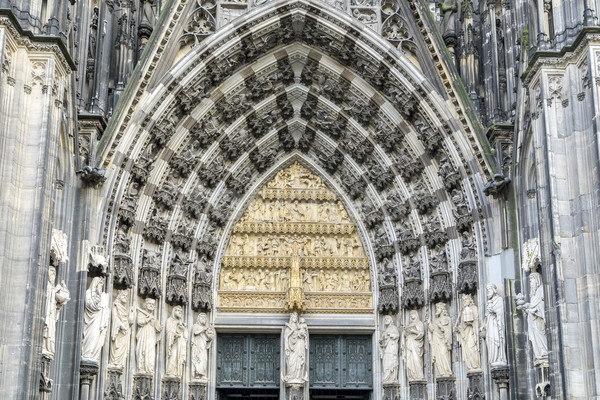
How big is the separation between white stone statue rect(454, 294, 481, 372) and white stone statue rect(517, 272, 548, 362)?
5.29 ft

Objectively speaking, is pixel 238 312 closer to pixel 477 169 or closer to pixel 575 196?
pixel 477 169

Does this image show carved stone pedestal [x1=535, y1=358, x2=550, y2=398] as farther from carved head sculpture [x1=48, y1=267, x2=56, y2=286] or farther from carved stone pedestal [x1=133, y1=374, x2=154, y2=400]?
carved head sculpture [x1=48, y1=267, x2=56, y2=286]

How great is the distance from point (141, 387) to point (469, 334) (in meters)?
4.98

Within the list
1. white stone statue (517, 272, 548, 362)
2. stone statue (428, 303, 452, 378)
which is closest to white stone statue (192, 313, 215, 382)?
stone statue (428, 303, 452, 378)

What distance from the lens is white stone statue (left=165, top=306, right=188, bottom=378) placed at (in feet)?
46.0

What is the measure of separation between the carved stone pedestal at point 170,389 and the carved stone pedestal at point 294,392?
5.94 ft

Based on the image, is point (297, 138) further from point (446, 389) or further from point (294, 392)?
point (446, 389)

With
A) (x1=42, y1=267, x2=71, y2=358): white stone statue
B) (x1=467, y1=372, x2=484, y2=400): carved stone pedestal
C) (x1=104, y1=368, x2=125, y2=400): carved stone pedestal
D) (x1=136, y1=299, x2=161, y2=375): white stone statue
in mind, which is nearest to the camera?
(x1=42, y1=267, x2=71, y2=358): white stone statue

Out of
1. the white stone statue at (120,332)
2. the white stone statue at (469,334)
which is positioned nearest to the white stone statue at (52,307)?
the white stone statue at (120,332)

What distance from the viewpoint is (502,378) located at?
12484 mm

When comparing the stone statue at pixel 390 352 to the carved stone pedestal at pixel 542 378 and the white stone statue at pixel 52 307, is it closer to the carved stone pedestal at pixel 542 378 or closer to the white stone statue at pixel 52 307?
the carved stone pedestal at pixel 542 378

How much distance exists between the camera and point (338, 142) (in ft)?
51.8

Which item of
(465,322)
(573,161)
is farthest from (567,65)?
(465,322)

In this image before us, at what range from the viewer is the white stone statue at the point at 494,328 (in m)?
12.6
